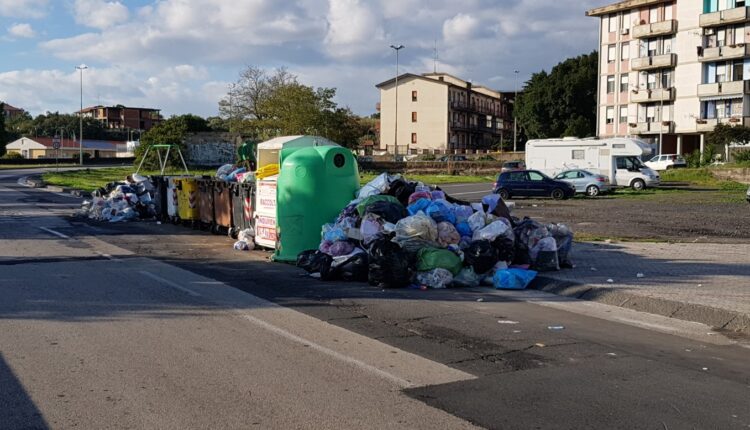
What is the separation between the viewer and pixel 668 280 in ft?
36.2

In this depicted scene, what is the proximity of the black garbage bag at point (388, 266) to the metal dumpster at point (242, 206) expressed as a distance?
534 cm

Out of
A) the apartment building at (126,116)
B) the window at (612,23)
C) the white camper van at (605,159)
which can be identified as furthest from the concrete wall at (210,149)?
the apartment building at (126,116)

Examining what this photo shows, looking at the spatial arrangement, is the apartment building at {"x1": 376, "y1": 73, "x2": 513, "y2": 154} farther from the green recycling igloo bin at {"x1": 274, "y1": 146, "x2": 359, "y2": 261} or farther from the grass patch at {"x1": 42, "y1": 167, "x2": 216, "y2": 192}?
the green recycling igloo bin at {"x1": 274, "y1": 146, "x2": 359, "y2": 261}

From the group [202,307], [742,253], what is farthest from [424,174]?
[202,307]

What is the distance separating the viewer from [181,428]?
4848mm

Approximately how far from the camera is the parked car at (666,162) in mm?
53969

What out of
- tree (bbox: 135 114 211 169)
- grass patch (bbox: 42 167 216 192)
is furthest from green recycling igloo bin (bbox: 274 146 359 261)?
tree (bbox: 135 114 211 169)

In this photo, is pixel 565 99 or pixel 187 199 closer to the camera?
pixel 187 199

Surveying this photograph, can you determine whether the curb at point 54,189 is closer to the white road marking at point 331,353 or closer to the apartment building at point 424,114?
the white road marking at point 331,353

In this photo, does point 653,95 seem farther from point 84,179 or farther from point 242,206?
point 242,206

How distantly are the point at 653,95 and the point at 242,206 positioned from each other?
5738cm

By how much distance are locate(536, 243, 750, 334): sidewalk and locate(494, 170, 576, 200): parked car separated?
60.4ft

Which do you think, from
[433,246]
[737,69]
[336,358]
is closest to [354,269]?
[433,246]

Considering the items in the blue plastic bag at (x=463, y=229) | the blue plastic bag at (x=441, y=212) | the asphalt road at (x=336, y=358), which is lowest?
the asphalt road at (x=336, y=358)
